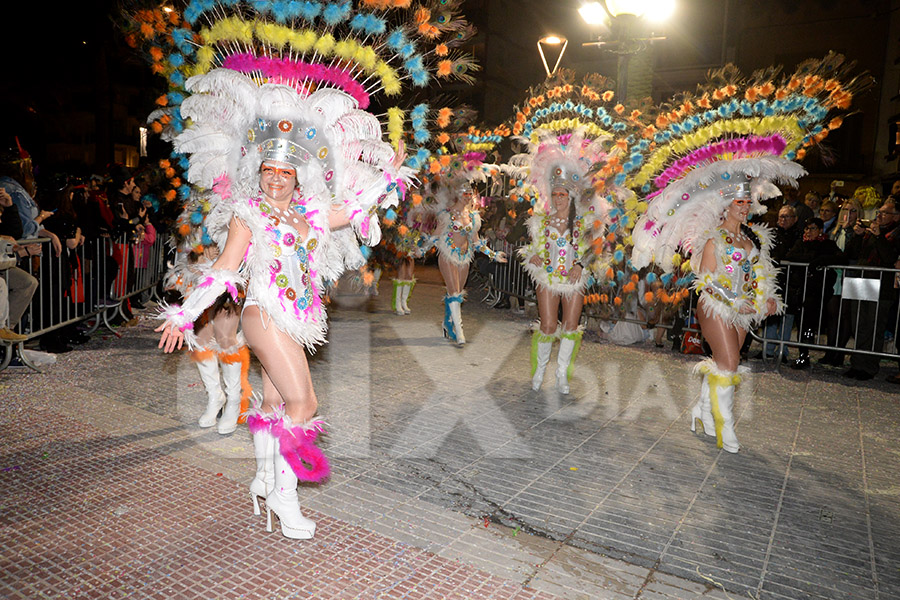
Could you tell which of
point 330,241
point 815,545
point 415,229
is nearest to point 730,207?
point 815,545

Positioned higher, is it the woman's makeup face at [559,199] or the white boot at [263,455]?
the woman's makeup face at [559,199]

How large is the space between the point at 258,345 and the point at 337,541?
Result: 42.9 inches

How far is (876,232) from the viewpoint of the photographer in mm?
7691

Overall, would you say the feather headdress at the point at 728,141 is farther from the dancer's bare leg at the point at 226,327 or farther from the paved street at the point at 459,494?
the dancer's bare leg at the point at 226,327

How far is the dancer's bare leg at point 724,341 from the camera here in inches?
191

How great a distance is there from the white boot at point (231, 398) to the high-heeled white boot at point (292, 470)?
5.13ft

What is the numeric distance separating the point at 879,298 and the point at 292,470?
727 centimetres

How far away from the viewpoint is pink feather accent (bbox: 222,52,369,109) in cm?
361

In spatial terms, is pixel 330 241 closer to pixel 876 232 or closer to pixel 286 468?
pixel 286 468

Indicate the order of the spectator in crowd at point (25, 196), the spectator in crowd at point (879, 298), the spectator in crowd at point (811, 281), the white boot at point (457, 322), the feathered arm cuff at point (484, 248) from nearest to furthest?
the spectator in crowd at point (25, 196) < the spectator in crowd at point (879, 298) < the spectator in crowd at point (811, 281) < the feathered arm cuff at point (484, 248) < the white boot at point (457, 322)

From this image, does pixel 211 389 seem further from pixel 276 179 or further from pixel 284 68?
pixel 284 68

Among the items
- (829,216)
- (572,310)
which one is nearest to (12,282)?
(572,310)

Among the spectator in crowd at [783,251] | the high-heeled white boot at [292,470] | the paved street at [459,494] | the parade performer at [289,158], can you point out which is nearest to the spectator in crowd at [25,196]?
the paved street at [459,494]

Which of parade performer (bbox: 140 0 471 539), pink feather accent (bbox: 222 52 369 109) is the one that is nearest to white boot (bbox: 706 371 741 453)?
parade performer (bbox: 140 0 471 539)
